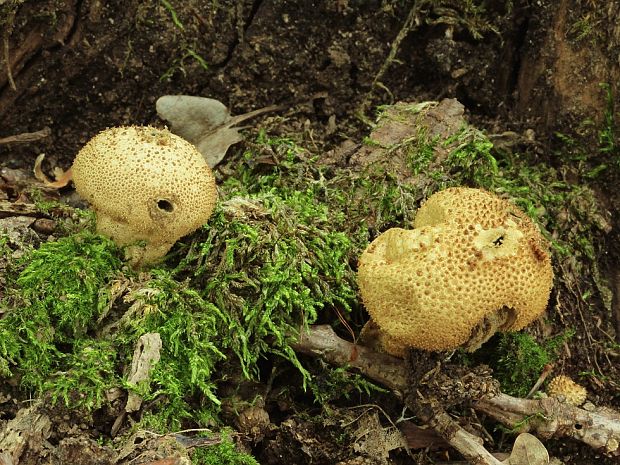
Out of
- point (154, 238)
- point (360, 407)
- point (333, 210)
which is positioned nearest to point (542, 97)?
point (333, 210)

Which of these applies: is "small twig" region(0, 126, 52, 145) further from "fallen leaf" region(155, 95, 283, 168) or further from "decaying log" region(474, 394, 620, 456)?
"decaying log" region(474, 394, 620, 456)

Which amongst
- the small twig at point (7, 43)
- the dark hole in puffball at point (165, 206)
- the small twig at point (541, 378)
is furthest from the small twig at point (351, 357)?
the small twig at point (7, 43)

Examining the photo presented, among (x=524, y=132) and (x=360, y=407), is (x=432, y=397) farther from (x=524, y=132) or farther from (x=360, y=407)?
(x=524, y=132)

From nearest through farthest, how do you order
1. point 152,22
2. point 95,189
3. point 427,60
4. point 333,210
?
1. point 95,189
2. point 333,210
3. point 152,22
4. point 427,60

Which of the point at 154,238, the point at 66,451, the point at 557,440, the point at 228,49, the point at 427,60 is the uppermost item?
the point at 427,60

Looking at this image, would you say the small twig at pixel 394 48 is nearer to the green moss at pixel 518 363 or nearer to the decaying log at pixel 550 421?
the green moss at pixel 518 363

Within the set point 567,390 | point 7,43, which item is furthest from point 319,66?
point 567,390
